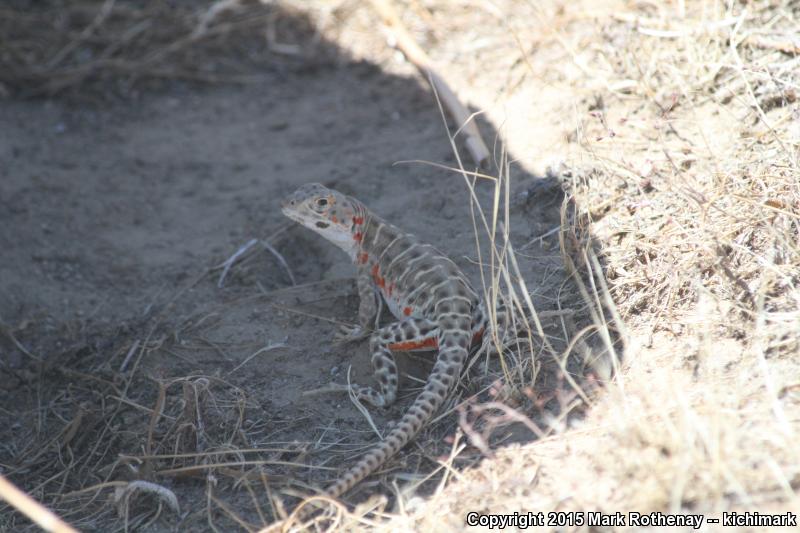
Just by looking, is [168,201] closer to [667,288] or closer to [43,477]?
[43,477]

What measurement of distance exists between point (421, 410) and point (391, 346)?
739mm

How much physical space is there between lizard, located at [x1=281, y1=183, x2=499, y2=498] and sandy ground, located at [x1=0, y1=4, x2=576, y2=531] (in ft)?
0.49

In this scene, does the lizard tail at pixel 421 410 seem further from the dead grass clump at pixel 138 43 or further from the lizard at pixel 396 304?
the dead grass clump at pixel 138 43

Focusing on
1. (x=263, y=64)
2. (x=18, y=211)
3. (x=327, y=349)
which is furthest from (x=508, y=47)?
(x=18, y=211)

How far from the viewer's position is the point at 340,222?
5.71 m

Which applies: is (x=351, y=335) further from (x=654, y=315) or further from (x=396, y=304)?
(x=654, y=315)

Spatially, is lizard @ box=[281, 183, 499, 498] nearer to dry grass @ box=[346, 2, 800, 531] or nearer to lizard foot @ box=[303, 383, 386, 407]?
lizard foot @ box=[303, 383, 386, 407]

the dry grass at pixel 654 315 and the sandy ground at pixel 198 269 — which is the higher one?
the dry grass at pixel 654 315

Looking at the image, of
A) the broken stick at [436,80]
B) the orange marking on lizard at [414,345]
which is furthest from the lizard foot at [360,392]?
the broken stick at [436,80]

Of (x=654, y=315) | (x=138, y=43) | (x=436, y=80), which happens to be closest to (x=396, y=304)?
(x=654, y=315)

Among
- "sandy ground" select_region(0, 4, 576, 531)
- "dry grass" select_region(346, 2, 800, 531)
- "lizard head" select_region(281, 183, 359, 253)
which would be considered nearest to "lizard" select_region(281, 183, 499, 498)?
"lizard head" select_region(281, 183, 359, 253)

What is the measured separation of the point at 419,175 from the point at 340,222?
4.42 feet

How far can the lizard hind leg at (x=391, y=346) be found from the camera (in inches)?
191

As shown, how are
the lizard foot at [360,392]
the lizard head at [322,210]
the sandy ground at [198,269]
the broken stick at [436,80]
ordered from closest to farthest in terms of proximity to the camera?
the sandy ground at [198,269]
the lizard foot at [360,392]
the lizard head at [322,210]
the broken stick at [436,80]
